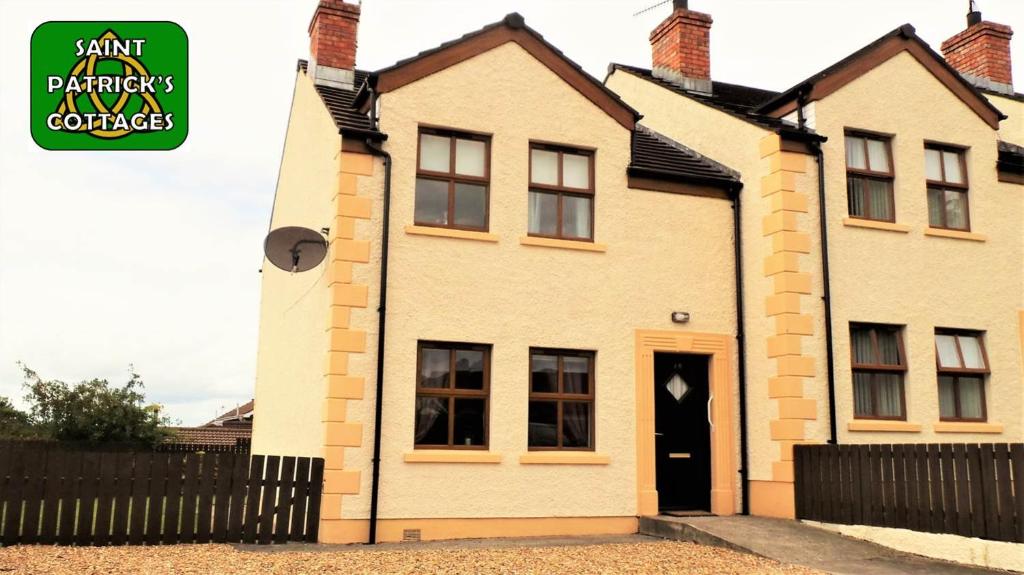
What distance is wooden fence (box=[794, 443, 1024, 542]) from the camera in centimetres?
985

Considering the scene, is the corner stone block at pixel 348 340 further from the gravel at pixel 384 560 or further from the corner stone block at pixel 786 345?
the corner stone block at pixel 786 345

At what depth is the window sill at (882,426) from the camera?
13125 millimetres

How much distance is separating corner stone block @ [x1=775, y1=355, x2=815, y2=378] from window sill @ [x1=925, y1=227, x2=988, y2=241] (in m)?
3.37

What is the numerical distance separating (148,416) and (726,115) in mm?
19518

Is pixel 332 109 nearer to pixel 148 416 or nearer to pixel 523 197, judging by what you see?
pixel 523 197

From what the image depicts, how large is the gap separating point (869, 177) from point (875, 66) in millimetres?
1883

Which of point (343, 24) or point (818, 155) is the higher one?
point (343, 24)

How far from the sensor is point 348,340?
11742 millimetres

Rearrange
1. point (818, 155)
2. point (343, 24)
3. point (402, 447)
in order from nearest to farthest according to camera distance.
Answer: point (402, 447), point (818, 155), point (343, 24)

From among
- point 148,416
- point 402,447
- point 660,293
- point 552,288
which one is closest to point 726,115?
point 660,293

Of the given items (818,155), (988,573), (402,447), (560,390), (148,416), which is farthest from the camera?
(148,416)

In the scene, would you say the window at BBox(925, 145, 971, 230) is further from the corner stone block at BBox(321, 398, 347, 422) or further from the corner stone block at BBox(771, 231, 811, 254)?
the corner stone block at BBox(321, 398, 347, 422)

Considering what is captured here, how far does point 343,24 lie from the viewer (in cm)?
1625

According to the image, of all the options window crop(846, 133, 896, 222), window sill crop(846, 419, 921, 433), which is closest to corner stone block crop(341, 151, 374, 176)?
window crop(846, 133, 896, 222)
